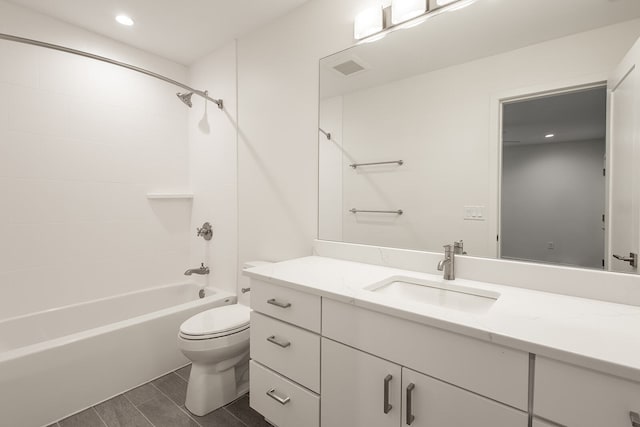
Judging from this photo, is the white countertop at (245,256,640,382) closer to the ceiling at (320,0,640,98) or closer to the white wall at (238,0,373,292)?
the white wall at (238,0,373,292)

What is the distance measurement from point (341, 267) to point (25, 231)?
6.94ft

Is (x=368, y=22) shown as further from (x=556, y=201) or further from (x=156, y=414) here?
(x=156, y=414)

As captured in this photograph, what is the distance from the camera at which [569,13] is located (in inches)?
43.7

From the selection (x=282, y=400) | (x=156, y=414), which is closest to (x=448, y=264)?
(x=282, y=400)

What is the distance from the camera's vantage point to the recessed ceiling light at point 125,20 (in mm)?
2062

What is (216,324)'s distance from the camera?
174 cm

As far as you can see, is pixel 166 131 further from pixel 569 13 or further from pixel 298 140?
pixel 569 13

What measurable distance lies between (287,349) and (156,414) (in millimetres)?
994

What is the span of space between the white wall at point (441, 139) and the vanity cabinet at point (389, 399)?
642mm

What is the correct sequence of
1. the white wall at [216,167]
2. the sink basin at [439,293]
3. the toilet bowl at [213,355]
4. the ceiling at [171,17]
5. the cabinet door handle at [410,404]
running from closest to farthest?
the cabinet door handle at [410,404], the sink basin at [439,293], the toilet bowl at [213,355], the ceiling at [171,17], the white wall at [216,167]

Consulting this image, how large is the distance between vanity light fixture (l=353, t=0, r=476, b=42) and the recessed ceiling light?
1.59m

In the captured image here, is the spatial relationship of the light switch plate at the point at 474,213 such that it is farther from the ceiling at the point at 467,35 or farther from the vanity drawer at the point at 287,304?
the vanity drawer at the point at 287,304

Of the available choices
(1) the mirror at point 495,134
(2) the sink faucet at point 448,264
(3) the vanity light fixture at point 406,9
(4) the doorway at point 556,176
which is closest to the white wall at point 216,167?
(1) the mirror at point 495,134

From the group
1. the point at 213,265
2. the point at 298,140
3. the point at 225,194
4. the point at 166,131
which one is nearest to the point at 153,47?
the point at 166,131
